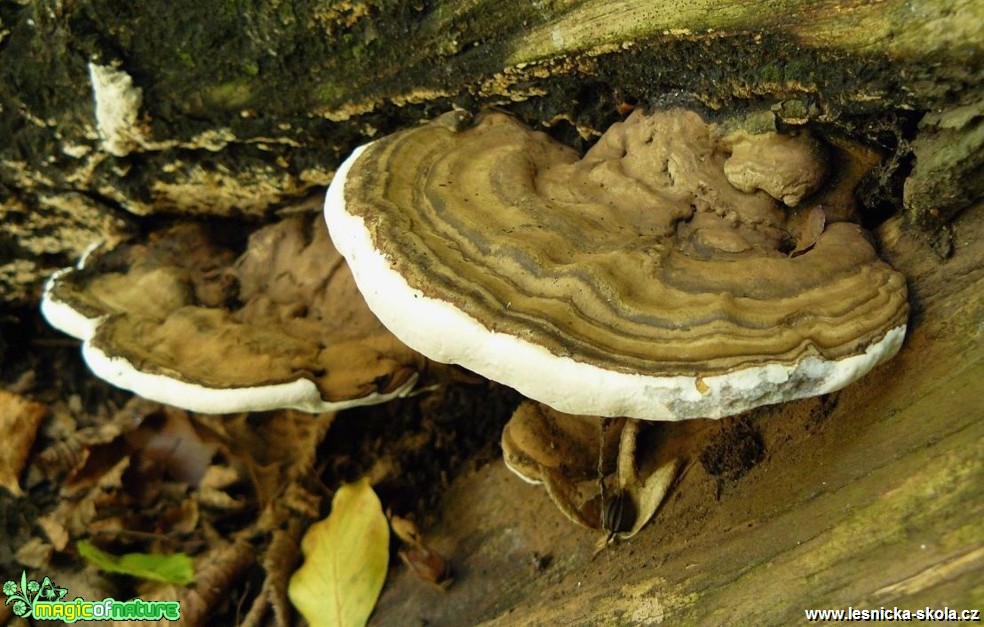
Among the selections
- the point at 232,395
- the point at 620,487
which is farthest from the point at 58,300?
the point at 620,487

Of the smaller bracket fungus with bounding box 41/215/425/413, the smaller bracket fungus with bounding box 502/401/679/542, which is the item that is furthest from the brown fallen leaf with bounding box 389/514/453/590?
the smaller bracket fungus with bounding box 41/215/425/413

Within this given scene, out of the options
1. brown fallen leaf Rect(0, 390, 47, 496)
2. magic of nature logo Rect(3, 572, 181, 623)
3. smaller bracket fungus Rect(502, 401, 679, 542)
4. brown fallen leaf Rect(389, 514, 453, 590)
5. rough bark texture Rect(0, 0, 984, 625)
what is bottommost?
magic of nature logo Rect(3, 572, 181, 623)

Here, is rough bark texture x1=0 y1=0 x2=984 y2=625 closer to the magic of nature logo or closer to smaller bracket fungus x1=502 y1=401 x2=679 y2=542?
smaller bracket fungus x1=502 y1=401 x2=679 y2=542

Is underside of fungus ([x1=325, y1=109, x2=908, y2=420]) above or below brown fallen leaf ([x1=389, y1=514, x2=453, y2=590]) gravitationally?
above

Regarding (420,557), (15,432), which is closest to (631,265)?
(420,557)

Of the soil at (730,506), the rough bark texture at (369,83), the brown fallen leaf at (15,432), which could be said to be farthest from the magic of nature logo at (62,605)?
the rough bark texture at (369,83)

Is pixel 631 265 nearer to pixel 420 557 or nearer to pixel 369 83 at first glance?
pixel 369 83

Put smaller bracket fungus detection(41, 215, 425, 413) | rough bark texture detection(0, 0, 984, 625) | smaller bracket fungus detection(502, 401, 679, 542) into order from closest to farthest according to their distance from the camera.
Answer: rough bark texture detection(0, 0, 984, 625), smaller bracket fungus detection(502, 401, 679, 542), smaller bracket fungus detection(41, 215, 425, 413)
